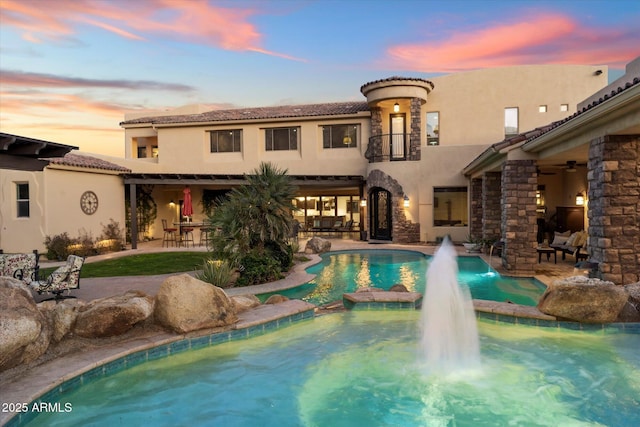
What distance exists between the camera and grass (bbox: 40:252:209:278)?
12.2 meters

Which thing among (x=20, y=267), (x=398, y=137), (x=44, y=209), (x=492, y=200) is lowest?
(x=20, y=267)

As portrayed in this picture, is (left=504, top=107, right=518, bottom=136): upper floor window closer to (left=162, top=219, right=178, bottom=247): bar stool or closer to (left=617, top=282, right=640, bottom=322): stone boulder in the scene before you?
(left=617, top=282, right=640, bottom=322): stone boulder

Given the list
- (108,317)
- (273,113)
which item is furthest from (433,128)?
(108,317)

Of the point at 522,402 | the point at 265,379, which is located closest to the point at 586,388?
the point at 522,402

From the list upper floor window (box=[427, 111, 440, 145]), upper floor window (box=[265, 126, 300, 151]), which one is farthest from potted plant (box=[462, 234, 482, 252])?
upper floor window (box=[265, 126, 300, 151])

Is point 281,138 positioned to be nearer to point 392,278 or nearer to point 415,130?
point 415,130

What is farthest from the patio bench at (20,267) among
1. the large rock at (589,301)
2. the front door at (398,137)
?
the front door at (398,137)

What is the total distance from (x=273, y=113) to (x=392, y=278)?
14431 millimetres

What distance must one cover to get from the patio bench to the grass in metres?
2.79

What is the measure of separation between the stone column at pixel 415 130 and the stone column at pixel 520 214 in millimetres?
8775

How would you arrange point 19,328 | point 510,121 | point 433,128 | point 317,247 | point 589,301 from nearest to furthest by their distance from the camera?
point 19,328 < point 589,301 < point 317,247 < point 510,121 < point 433,128

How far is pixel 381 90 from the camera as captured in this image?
1975cm

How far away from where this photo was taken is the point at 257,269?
10.6m

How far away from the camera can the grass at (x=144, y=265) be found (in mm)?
12156
